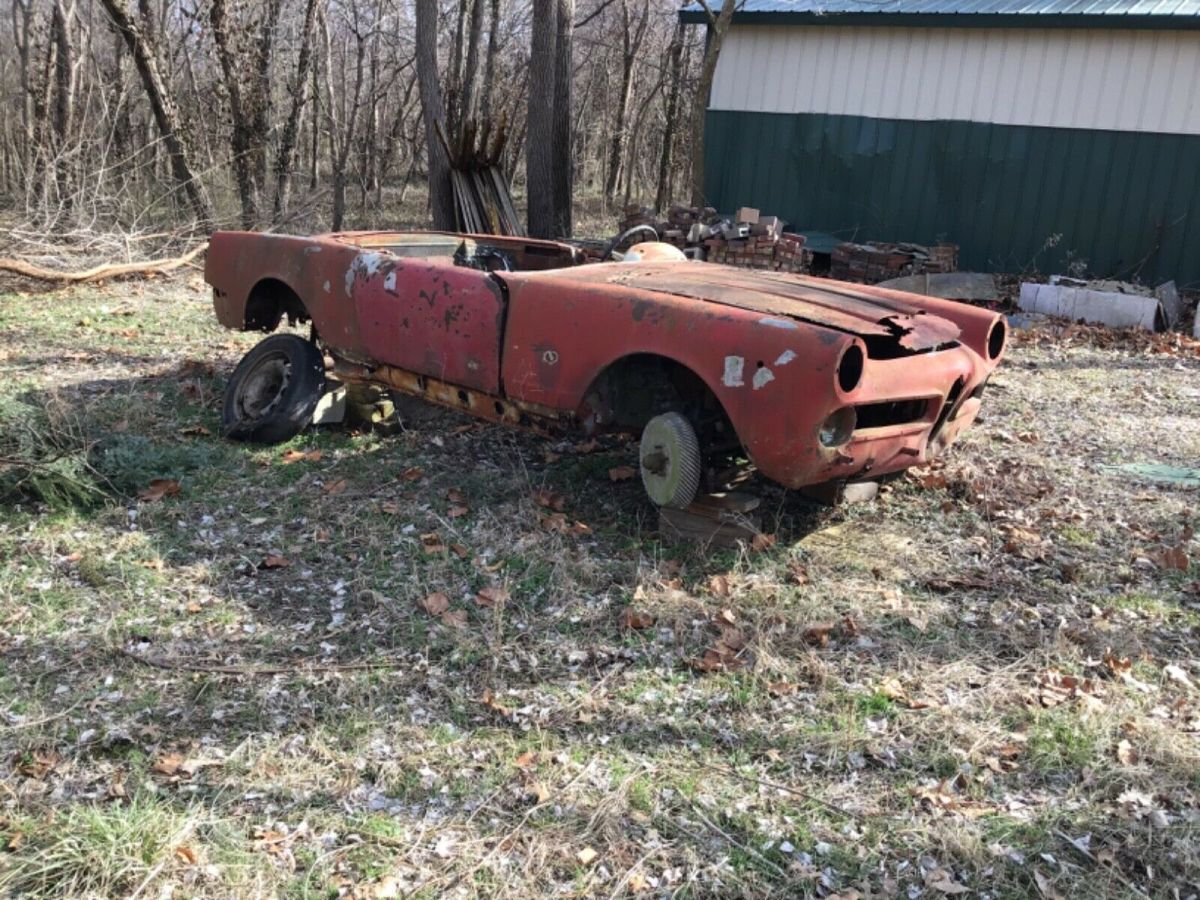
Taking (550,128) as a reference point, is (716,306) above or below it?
below

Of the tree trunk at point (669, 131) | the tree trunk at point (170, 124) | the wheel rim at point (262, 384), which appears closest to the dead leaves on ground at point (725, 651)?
the wheel rim at point (262, 384)

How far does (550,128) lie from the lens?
42.8ft

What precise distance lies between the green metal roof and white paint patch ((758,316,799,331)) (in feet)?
32.3

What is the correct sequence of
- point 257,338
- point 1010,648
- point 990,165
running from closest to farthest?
point 1010,648 → point 257,338 → point 990,165

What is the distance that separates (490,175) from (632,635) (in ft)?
32.7

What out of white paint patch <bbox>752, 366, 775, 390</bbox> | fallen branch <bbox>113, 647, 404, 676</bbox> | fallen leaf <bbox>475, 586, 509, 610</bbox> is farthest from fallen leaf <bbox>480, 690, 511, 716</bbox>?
white paint patch <bbox>752, 366, 775, 390</bbox>

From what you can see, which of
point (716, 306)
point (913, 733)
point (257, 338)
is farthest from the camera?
point (257, 338)

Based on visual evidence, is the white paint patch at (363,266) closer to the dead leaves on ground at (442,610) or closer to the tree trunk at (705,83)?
the dead leaves on ground at (442,610)

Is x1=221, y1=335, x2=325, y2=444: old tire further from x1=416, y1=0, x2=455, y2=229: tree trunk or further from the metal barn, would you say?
the metal barn

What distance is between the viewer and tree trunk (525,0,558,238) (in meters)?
12.8

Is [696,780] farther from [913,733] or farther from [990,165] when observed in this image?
[990,165]

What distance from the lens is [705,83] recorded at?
13086 millimetres

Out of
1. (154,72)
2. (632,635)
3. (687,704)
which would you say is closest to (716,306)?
(632,635)

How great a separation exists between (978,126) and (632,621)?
35.1ft
